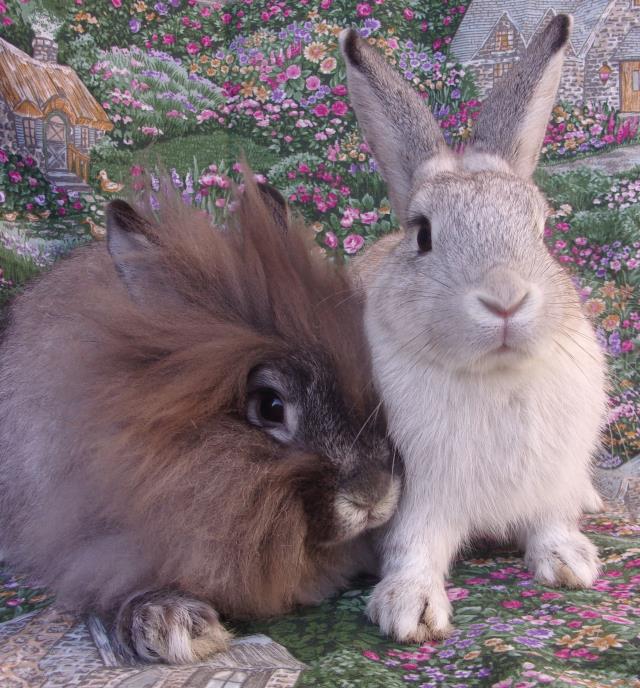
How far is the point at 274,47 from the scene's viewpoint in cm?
304

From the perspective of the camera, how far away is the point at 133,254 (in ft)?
5.01

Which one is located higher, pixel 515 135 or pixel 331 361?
pixel 515 135

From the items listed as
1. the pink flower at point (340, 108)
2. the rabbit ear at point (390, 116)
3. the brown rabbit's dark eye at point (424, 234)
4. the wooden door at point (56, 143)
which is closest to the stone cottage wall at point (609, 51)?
the pink flower at point (340, 108)

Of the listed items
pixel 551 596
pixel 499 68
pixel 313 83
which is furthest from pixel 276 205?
pixel 499 68

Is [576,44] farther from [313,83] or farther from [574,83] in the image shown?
[313,83]

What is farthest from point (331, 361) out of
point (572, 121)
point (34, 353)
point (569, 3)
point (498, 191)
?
point (569, 3)

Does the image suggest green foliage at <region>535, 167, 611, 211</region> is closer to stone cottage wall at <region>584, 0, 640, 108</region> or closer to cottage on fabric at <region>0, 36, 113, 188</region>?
stone cottage wall at <region>584, 0, 640, 108</region>

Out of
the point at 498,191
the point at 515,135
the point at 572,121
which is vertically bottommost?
the point at 498,191

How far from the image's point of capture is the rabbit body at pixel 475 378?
150 centimetres

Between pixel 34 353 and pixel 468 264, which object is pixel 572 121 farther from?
pixel 34 353

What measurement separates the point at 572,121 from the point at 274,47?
1.08 meters

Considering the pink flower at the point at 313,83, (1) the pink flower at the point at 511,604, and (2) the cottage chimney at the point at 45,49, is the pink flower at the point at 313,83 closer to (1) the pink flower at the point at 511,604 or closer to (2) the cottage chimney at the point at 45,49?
(2) the cottage chimney at the point at 45,49

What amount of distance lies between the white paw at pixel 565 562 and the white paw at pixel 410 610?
269 millimetres

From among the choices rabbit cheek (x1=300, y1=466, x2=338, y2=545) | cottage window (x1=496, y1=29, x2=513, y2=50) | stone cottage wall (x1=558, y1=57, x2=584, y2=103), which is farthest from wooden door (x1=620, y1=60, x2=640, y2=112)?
rabbit cheek (x1=300, y1=466, x2=338, y2=545)
